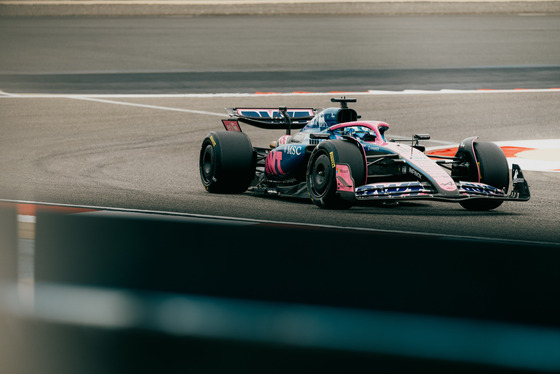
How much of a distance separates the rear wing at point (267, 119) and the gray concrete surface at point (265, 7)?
4287cm

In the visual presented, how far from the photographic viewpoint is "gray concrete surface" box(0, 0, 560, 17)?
53844 mm

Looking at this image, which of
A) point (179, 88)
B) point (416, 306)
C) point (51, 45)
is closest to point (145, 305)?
point (416, 306)

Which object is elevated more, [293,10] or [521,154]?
[293,10]

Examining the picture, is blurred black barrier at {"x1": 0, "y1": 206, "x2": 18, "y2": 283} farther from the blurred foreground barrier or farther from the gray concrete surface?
the gray concrete surface

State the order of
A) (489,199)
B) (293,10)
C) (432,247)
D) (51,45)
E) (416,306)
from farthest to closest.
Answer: (293,10)
(51,45)
(489,199)
(432,247)
(416,306)

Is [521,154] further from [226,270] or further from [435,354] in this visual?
[435,354]

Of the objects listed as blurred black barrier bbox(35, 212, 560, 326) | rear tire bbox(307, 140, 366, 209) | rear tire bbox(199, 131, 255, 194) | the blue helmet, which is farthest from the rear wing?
blurred black barrier bbox(35, 212, 560, 326)

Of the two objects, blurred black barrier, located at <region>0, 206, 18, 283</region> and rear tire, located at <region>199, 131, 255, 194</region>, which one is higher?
rear tire, located at <region>199, 131, 255, 194</region>

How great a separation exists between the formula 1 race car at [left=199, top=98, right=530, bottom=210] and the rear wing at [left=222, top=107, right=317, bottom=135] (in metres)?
0.01

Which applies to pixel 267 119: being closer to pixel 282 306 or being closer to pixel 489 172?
pixel 489 172

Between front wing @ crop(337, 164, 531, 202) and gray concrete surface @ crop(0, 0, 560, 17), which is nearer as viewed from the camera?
front wing @ crop(337, 164, 531, 202)

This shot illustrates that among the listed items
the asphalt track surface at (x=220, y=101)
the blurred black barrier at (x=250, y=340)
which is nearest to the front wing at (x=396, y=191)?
the asphalt track surface at (x=220, y=101)

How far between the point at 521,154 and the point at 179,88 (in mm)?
10472

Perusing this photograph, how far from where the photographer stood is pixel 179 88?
23328mm
